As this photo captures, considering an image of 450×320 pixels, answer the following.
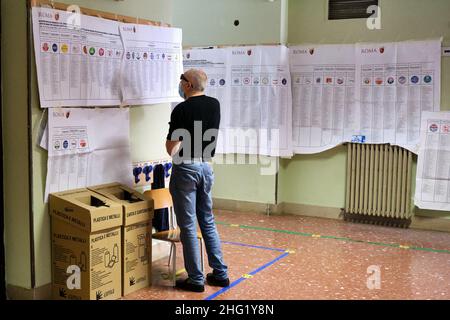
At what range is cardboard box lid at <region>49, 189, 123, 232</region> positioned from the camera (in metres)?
3.37

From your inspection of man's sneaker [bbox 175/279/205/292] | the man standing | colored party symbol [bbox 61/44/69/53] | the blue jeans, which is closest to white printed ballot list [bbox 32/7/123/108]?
colored party symbol [bbox 61/44/69/53]

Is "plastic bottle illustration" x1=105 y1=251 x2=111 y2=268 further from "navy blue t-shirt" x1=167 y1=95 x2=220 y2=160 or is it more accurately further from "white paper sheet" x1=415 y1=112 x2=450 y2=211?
"white paper sheet" x1=415 y1=112 x2=450 y2=211

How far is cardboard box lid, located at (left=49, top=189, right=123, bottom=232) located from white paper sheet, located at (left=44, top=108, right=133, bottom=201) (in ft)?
0.30

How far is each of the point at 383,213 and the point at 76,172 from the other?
3.52 metres

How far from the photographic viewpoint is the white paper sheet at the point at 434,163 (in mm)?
5570

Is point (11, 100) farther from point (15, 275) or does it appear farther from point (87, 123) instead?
point (15, 275)

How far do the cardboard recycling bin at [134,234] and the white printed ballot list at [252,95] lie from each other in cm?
263

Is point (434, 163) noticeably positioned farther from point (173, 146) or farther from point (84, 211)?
point (84, 211)

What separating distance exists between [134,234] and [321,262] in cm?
168

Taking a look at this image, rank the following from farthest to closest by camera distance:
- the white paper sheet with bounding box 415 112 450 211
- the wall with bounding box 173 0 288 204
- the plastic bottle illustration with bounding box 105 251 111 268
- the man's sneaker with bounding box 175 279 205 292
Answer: the wall with bounding box 173 0 288 204
the white paper sheet with bounding box 415 112 450 211
the man's sneaker with bounding box 175 279 205 292
the plastic bottle illustration with bounding box 105 251 111 268

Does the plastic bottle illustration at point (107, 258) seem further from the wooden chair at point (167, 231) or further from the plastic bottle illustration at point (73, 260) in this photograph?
the wooden chair at point (167, 231)

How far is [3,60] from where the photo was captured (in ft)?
11.4

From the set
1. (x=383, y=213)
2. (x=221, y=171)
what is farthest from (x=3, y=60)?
(x=383, y=213)

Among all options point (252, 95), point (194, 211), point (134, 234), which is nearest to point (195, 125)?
point (194, 211)
